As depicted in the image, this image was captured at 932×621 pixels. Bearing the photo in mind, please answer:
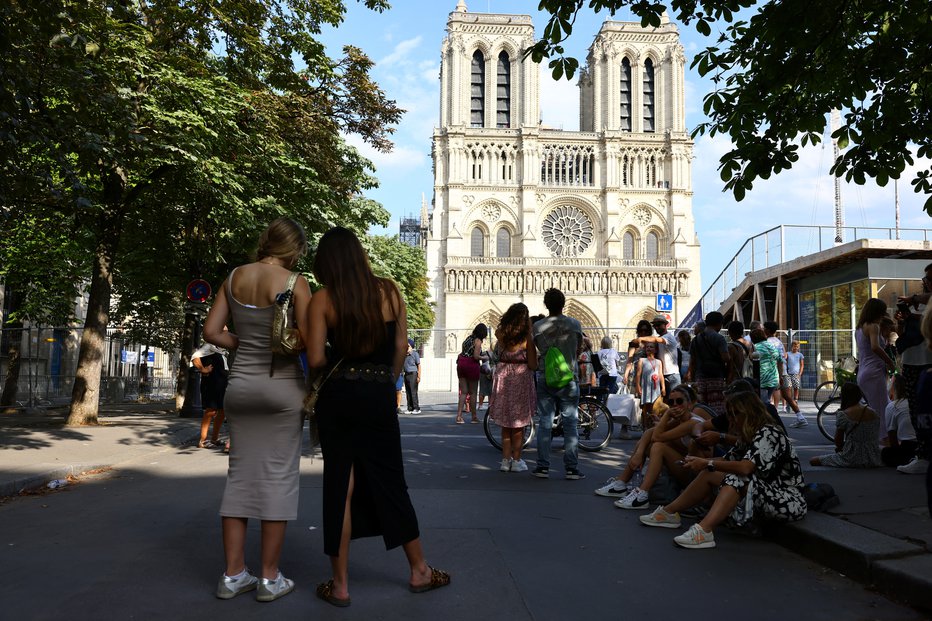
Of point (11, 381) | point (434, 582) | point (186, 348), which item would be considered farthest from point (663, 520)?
point (11, 381)

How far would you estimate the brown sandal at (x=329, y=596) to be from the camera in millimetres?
3307

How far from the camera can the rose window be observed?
199 ft

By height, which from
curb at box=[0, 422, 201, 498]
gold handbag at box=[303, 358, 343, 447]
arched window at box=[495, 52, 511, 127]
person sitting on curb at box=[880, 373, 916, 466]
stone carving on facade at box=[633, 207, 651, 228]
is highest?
arched window at box=[495, 52, 511, 127]

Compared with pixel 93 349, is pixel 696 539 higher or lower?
lower

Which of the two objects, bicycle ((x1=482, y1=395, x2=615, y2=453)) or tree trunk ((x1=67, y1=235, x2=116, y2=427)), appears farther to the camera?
tree trunk ((x1=67, y1=235, x2=116, y2=427))

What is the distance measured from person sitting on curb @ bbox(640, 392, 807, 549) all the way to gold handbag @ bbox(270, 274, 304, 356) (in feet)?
8.90

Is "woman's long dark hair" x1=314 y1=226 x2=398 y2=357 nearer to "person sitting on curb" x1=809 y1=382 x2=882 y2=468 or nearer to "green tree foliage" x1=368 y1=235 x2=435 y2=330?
"person sitting on curb" x1=809 y1=382 x2=882 y2=468

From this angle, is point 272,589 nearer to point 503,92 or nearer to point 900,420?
Result: point 900,420

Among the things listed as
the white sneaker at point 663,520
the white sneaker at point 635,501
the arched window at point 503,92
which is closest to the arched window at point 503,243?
the arched window at point 503,92

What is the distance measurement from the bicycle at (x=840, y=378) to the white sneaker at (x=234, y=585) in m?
7.77

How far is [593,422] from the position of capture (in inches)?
368

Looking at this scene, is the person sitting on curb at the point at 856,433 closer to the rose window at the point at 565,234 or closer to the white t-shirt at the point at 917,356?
the white t-shirt at the point at 917,356

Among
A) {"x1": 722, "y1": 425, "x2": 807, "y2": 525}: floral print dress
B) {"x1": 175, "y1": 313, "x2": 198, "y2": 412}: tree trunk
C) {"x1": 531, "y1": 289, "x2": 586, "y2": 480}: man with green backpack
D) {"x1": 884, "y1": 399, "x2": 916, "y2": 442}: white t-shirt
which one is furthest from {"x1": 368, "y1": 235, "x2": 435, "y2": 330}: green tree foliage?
{"x1": 722, "y1": 425, "x2": 807, "y2": 525}: floral print dress

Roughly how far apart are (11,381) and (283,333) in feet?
54.2
